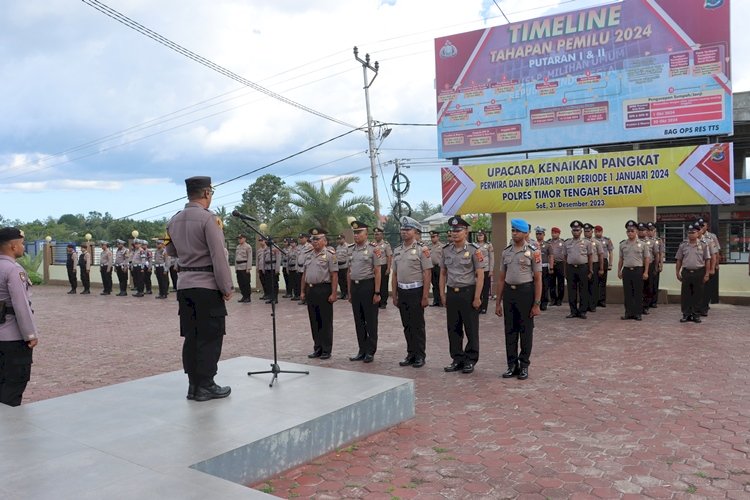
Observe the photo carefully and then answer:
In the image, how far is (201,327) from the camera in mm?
4375

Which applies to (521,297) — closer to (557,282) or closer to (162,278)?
(557,282)

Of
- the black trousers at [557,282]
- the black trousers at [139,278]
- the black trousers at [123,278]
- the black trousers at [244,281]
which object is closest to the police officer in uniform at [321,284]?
the black trousers at [557,282]

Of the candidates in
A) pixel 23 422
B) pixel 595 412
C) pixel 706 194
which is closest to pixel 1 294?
pixel 23 422

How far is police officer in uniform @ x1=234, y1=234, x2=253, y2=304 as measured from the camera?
620 inches

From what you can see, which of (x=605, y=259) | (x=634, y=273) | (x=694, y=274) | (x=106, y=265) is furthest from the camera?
(x=106, y=265)

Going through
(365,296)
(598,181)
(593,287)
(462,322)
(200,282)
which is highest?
(598,181)

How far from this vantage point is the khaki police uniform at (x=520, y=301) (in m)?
6.19

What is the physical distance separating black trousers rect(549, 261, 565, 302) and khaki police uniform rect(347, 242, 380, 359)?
646cm

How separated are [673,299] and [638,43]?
17.6 feet

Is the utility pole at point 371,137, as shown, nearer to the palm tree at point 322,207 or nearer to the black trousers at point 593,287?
the palm tree at point 322,207

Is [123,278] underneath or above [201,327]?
underneath

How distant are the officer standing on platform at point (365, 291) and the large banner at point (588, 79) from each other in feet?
23.3

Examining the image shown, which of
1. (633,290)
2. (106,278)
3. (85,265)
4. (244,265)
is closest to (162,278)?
(106,278)

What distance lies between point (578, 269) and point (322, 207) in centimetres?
1265
